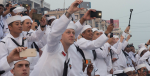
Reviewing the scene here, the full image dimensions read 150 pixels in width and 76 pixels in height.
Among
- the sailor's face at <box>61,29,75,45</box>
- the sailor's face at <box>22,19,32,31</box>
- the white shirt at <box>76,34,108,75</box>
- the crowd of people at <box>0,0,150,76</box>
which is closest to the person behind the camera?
the crowd of people at <box>0,0,150,76</box>

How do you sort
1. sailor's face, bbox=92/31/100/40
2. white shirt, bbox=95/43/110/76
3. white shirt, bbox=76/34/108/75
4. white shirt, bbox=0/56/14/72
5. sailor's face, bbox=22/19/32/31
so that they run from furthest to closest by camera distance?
sailor's face, bbox=92/31/100/40 → sailor's face, bbox=22/19/32/31 → white shirt, bbox=95/43/110/76 → white shirt, bbox=76/34/108/75 → white shirt, bbox=0/56/14/72

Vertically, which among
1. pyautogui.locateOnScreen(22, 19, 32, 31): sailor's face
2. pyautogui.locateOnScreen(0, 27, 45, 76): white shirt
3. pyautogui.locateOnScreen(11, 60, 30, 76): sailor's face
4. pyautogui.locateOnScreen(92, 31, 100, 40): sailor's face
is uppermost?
pyautogui.locateOnScreen(22, 19, 32, 31): sailor's face

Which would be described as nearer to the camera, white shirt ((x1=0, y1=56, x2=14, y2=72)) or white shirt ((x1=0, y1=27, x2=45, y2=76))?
white shirt ((x1=0, y1=56, x2=14, y2=72))

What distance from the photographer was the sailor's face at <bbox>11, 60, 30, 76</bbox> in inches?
161

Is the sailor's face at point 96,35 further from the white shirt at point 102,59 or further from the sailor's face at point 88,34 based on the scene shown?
the sailor's face at point 88,34

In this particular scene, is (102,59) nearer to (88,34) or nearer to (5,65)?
(88,34)

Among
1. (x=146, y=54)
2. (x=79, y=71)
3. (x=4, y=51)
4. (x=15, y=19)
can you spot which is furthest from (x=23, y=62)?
(x=146, y=54)

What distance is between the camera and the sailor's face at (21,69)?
409 cm

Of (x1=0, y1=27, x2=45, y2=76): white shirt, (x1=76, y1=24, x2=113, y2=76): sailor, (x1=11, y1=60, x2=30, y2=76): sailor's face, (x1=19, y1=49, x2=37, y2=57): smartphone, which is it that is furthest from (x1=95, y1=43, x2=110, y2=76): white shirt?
(x1=19, y1=49, x2=37, y2=57): smartphone

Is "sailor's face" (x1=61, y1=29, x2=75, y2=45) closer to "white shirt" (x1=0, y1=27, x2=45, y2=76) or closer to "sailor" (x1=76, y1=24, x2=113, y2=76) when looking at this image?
"sailor" (x1=76, y1=24, x2=113, y2=76)

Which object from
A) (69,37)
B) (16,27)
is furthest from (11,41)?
(69,37)

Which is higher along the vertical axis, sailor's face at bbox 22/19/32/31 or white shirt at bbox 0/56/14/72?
sailor's face at bbox 22/19/32/31

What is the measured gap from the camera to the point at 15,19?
5500 millimetres

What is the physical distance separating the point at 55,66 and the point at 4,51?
1.59 m
